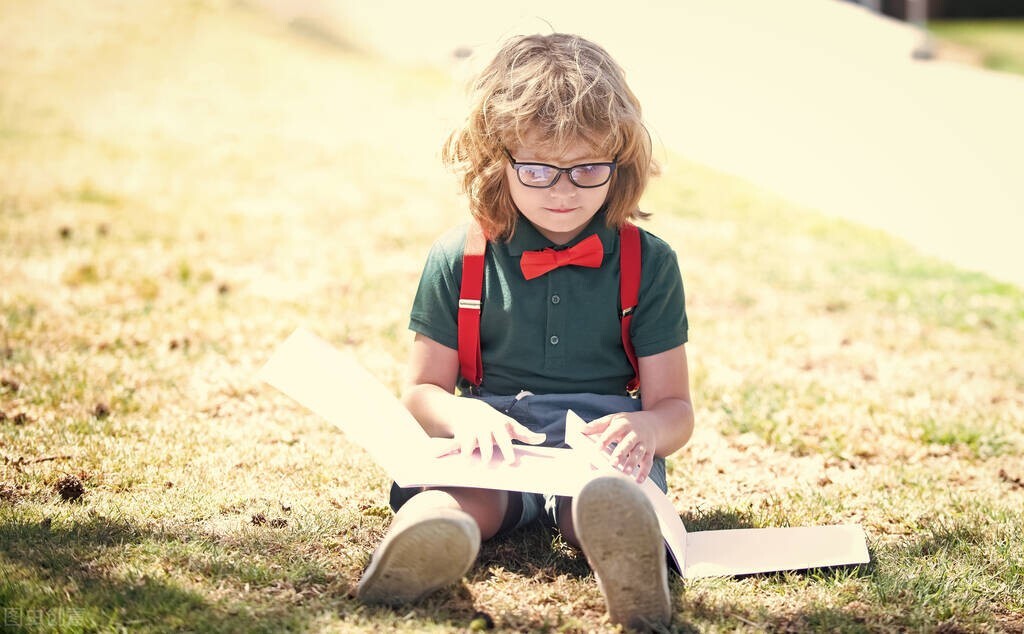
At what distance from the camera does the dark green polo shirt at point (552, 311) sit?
118 inches

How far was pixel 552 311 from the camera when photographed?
118 inches

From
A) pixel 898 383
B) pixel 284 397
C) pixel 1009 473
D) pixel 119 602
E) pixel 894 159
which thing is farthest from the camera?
pixel 894 159

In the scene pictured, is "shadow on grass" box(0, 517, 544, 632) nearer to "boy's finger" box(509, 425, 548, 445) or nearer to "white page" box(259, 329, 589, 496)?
"white page" box(259, 329, 589, 496)

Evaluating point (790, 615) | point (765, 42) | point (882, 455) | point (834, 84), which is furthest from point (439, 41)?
point (790, 615)

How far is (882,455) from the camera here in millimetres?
3980

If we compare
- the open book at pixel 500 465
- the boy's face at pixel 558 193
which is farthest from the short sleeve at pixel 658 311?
the open book at pixel 500 465

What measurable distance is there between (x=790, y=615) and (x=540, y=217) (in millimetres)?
1160

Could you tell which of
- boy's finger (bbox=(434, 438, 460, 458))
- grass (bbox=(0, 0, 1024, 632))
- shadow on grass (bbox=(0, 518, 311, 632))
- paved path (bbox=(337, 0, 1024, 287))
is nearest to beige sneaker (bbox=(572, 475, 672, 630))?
grass (bbox=(0, 0, 1024, 632))

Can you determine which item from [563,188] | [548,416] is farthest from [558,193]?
[548,416]

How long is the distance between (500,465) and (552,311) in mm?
501

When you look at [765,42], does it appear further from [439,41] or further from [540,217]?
[540,217]

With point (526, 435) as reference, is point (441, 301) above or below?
above

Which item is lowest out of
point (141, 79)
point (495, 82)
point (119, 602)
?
point (141, 79)

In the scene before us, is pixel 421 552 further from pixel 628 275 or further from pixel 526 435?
pixel 628 275
